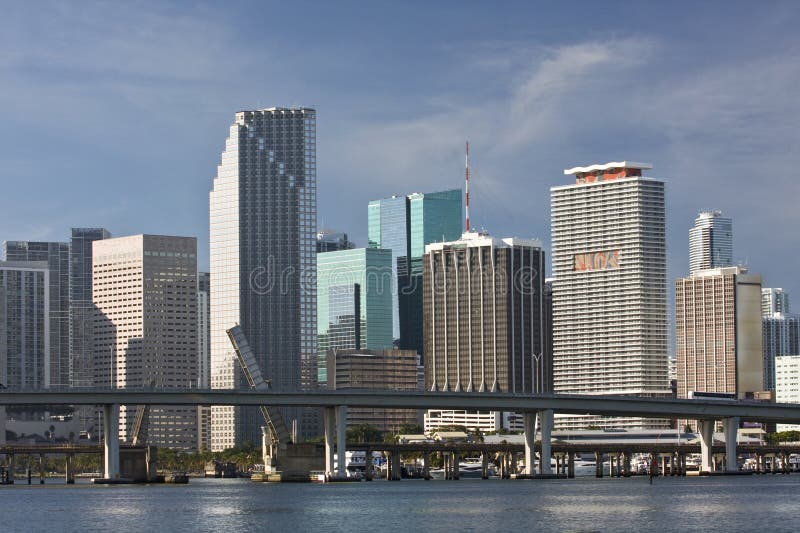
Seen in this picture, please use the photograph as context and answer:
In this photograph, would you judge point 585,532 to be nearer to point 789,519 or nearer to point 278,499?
point 789,519

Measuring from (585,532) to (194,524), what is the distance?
34.3m

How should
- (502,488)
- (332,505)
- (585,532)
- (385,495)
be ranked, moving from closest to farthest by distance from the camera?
(585,532), (332,505), (385,495), (502,488)

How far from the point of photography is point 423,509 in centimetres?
14275

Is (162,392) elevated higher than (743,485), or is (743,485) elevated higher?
(162,392)

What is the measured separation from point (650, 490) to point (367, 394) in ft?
129

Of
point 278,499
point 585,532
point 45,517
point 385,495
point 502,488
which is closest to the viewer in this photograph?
point 585,532

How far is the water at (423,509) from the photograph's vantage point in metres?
120

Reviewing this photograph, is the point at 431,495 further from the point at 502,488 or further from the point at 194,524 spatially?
the point at 194,524

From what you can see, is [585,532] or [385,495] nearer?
[585,532]

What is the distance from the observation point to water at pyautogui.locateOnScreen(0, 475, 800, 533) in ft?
392

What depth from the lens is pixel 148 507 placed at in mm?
150500

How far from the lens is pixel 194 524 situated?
4906 inches

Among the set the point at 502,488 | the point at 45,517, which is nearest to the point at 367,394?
the point at 502,488

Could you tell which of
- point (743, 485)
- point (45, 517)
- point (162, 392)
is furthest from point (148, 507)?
point (743, 485)
